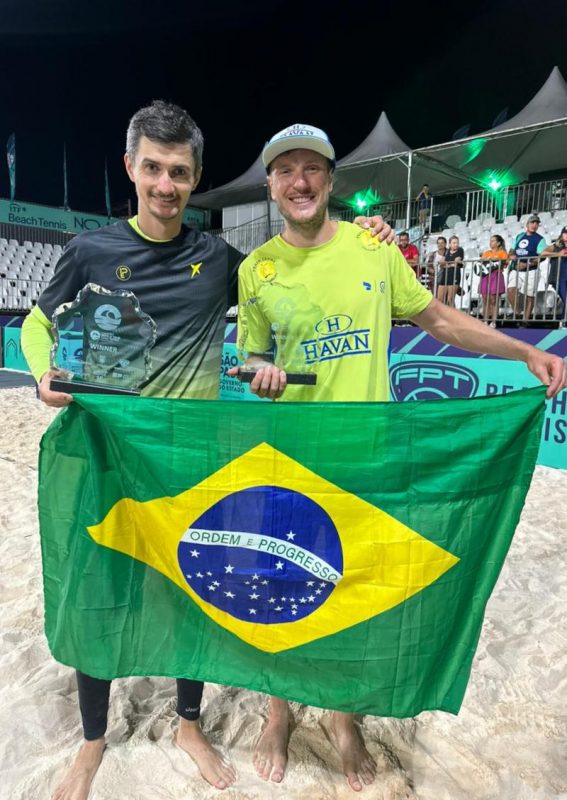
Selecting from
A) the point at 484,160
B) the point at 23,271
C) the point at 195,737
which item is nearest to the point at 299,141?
the point at 195,737

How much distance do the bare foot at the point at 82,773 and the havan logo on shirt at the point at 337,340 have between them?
4.96 ft

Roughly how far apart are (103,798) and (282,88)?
29.6 meters

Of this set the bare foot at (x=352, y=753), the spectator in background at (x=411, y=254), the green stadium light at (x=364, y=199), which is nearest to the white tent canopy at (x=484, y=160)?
the green stadium light at (x=364, y=199)

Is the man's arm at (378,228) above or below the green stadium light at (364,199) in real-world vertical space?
below

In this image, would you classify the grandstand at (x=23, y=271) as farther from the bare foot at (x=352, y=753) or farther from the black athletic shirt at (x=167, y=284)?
the bare foot at (x=352, y=753)

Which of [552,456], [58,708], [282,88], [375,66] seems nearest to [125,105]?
[282,88]

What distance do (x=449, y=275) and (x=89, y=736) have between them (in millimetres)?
8516

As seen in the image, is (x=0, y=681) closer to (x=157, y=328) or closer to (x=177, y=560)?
(x=177, y=560)

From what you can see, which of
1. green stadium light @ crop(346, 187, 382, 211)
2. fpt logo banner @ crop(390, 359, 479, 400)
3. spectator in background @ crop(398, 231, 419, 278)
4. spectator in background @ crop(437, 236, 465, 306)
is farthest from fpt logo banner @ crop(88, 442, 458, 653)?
green stadium light @ crop(346, 187, 382, 211)

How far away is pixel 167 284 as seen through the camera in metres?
1.65

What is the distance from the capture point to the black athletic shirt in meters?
1.62

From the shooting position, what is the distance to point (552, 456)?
5.33 meters

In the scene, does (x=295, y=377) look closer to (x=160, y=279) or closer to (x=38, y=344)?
(x=160, y=279)

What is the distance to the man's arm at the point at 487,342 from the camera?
1506 mm
